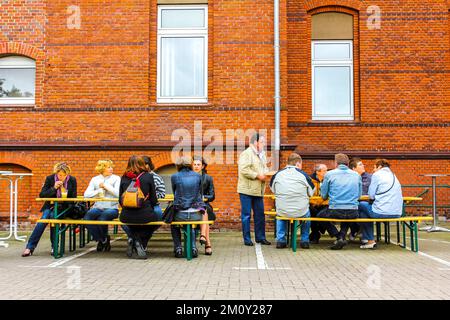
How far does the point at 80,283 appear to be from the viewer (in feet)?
19.1

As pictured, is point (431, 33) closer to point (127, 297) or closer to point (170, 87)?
point (170, 87)

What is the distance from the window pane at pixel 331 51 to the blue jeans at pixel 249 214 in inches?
239

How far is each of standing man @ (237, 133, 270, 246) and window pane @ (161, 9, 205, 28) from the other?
4.32m

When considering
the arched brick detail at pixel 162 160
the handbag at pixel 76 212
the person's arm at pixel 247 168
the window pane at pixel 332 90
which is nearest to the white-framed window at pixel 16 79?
the arched brick detail at pixel 162 160

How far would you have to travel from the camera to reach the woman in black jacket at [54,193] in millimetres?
8195

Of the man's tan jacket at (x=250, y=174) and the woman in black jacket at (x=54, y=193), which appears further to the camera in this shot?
the man's tan jacket at (x=250, y=174)

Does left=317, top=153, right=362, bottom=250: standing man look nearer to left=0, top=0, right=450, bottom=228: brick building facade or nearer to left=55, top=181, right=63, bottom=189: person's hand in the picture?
left=0, top=0, right=450, bottom=228: brick building facade

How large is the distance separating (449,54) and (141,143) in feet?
27.4

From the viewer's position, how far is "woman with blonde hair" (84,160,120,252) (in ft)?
27.3

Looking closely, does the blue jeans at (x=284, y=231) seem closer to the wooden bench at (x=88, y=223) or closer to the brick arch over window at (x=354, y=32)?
the wooden bench at (x=88, y=223)

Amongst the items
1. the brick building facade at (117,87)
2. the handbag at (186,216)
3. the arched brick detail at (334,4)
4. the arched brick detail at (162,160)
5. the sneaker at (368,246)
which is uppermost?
the arched brick detail at (334,4)

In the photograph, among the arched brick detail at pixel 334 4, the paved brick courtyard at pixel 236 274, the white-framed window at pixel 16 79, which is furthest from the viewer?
the arched brick detail at pixel 334 4

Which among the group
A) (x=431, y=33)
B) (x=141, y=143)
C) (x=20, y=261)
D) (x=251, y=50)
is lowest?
(x=20, y=261)

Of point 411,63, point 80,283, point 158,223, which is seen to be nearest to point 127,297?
point 80,283
